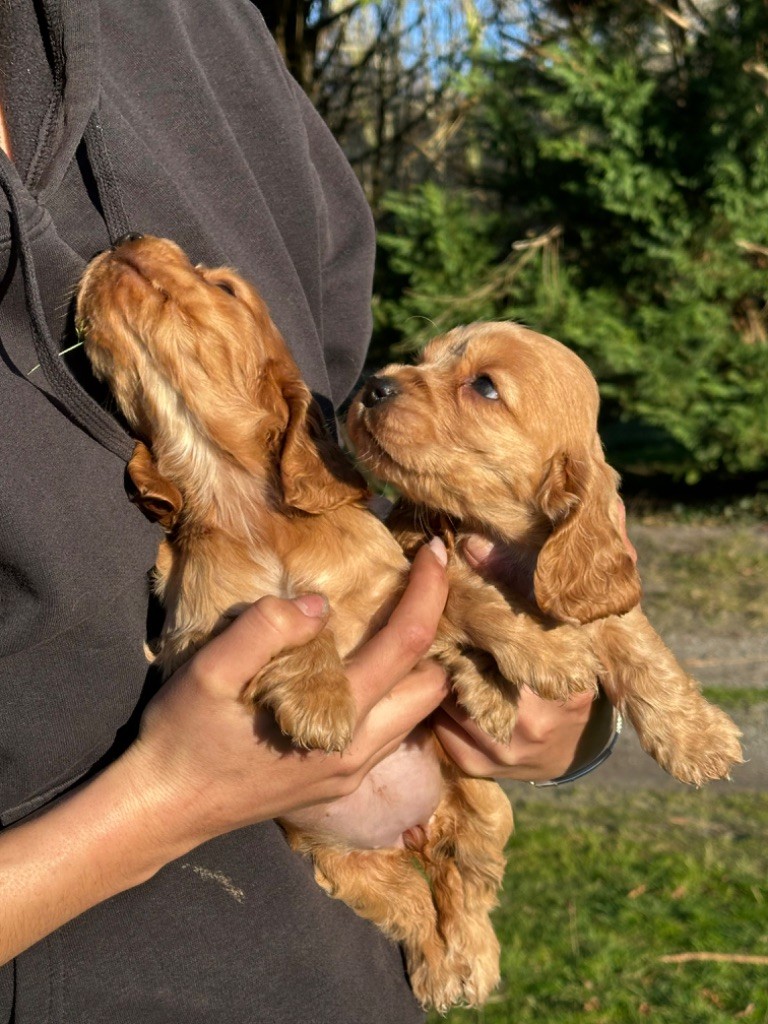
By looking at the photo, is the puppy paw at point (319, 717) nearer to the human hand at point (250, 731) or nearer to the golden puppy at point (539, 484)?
the human hand at point (250, 731)

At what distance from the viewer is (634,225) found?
9.78 m

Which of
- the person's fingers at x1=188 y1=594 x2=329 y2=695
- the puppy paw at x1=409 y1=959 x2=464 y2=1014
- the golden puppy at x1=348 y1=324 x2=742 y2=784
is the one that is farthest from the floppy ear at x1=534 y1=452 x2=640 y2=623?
the puppy paw at x1=409 y1=959 x2=464 y2=1014

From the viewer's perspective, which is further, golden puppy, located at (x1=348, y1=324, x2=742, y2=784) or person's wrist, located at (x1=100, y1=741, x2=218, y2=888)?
golden puppy, located at (x1=348, y1=324, x2=742, y2=784)

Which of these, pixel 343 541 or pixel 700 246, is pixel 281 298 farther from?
pixel 700 246

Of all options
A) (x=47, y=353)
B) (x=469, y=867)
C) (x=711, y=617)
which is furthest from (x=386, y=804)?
(x=711, y=617)

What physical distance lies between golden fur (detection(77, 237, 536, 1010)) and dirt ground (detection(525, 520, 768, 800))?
12.0 ft

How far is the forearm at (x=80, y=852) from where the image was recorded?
6.21 ft

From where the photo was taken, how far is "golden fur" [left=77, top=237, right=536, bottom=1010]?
243 cm

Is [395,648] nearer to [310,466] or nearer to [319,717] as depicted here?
[319,717]

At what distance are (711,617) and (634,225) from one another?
12.0ft

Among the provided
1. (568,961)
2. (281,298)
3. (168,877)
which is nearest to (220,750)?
(168,877)

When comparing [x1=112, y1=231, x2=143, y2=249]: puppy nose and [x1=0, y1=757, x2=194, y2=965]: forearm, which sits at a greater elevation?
[x1=112, y1=231, x2=143, y2=249]: puppy nose

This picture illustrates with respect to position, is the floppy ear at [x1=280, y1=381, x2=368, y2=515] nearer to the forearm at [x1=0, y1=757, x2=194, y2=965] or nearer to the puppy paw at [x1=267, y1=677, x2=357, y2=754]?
the puppy paw at [x1=267, y1=677, x2=357, y2=754]

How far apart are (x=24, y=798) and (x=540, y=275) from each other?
8.77m
